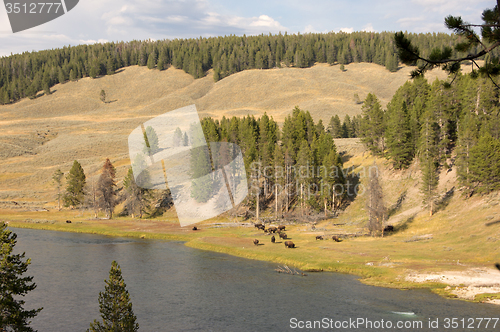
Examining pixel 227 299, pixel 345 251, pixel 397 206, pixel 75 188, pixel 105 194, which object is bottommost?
pixel 227 299

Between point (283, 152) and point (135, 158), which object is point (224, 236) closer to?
point (283, 152)

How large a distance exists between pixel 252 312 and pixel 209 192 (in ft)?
192

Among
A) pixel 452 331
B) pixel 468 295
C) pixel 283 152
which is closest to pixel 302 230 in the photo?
pixel 283 152

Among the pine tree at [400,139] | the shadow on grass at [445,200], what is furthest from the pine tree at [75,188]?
the shadow on grass at [445,200]

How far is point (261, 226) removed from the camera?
69.6 meters

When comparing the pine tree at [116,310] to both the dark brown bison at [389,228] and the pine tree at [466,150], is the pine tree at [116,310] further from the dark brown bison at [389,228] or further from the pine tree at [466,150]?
the pine tree at [466,150]

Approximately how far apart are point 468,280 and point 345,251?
54.8 feet

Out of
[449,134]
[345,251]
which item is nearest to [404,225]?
[345,251]

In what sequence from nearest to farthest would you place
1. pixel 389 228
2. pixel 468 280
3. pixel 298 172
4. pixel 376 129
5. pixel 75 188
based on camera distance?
pixel 468 280
pixel 389 228
pixel 298 172
pixel 376 129
pixel 75 188

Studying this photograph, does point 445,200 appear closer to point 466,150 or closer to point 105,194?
point 466,150

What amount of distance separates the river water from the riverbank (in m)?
2.24

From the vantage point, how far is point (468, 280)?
117ft

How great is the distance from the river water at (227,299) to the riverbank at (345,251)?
88.3 inches

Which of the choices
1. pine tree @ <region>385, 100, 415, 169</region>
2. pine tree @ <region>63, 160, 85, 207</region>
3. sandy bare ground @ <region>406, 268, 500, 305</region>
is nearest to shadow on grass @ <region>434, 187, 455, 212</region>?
pine tree @ <region>385, 100, 415, 169</region>
